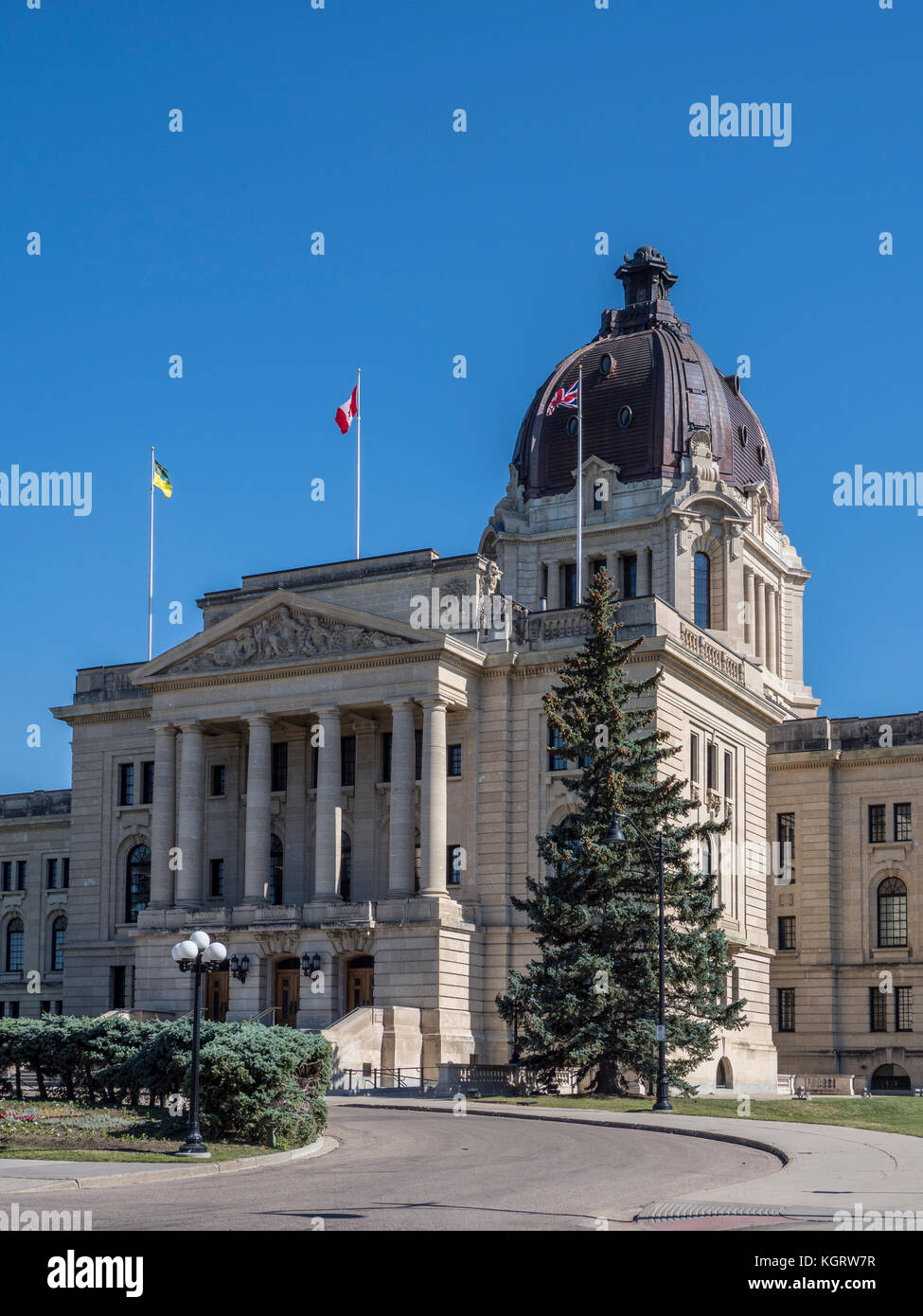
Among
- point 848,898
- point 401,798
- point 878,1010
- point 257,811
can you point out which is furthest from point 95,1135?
point 848,898

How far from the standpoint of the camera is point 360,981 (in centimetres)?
6325

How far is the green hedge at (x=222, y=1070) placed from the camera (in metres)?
30.8

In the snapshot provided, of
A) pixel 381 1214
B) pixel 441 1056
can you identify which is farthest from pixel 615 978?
pixel 381 1214

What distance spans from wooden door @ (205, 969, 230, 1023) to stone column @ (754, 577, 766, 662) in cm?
3388

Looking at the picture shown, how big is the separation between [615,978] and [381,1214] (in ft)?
102

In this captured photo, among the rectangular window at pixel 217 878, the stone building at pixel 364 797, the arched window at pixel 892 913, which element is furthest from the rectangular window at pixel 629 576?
the rectangular window at pixel 217 878

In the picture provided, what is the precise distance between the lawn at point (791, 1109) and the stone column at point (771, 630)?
1563 inches

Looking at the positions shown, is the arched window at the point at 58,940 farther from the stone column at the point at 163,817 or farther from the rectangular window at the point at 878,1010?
the rectangular window at the point at 878,1010

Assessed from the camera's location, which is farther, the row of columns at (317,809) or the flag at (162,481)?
the flag at (162,481)

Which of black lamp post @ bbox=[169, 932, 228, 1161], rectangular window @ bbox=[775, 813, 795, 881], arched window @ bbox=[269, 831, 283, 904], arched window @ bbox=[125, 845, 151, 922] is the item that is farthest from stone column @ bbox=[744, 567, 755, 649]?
black lamp post @ bbox=[169, 932, 228, 1161]

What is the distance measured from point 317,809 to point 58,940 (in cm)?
2653

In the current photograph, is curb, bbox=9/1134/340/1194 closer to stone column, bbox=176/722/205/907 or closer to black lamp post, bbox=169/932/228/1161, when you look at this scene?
black lamp post, bbox=169/932/228/1161
